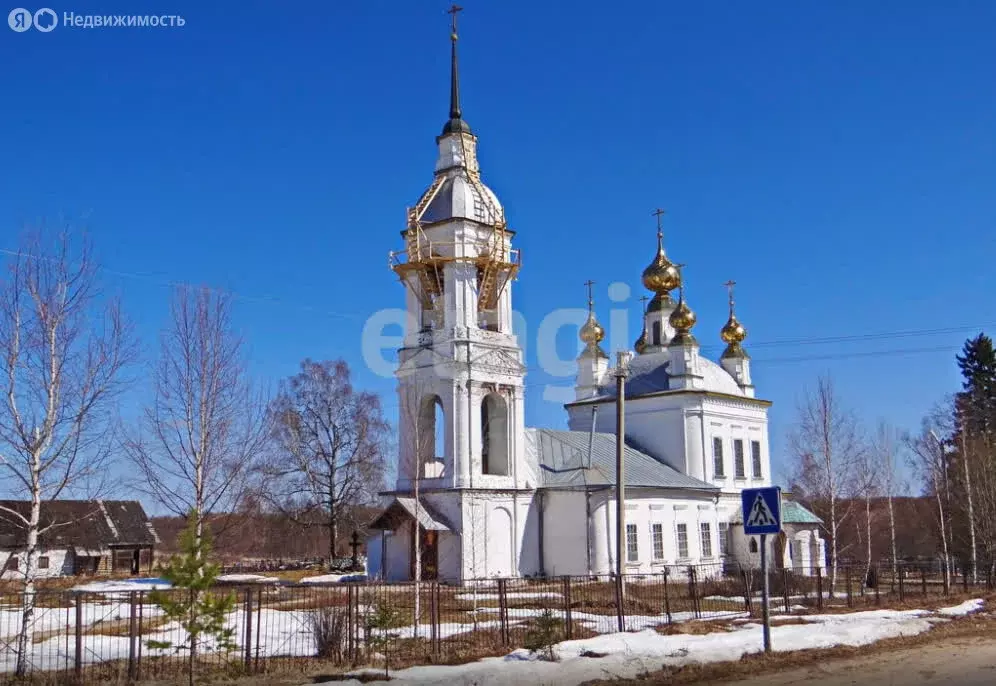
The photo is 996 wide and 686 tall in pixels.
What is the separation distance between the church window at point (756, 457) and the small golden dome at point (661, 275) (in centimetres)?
851

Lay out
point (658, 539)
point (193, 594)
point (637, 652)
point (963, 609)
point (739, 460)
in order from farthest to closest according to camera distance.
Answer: point (739, 460)
point (658, 539)
point (963, 609)
point (637, 652)
point (193, 594)

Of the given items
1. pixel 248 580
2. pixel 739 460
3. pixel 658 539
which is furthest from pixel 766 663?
pixel 739 460

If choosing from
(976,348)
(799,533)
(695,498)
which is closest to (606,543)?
(695,498)

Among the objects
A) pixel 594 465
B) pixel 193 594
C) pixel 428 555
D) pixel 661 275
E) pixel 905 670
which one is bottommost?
pixel 905 670

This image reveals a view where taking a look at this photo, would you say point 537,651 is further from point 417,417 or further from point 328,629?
point 417,417

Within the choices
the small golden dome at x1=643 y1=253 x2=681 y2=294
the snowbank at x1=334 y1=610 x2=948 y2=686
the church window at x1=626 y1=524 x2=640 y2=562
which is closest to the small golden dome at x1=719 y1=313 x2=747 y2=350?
the small golden dome at x1=643 y1=253 x2=681 y2=294

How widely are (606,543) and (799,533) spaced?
14.6 metres

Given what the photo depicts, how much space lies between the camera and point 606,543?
32250mm

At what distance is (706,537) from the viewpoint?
1551 inches

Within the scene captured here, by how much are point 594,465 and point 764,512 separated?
21.2m

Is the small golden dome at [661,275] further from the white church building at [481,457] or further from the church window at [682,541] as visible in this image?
the church window at [682,541]

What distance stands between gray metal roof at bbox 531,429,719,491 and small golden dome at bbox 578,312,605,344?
7.20 metres

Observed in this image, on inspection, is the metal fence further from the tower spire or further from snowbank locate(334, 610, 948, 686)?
the tower spire

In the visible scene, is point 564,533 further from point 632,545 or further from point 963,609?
point 963,609
